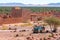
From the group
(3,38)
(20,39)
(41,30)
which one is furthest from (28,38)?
(41,30)

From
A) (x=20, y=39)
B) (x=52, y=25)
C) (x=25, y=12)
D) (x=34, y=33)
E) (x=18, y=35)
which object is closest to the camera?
(x=20, y=39)

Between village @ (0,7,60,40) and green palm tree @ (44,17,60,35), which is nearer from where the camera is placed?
village @ (0,7,60,40)

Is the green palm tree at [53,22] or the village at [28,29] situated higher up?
the green palm tree at [53,22]

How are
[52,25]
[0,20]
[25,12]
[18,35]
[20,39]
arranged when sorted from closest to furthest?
[20,39]
[18,35]
[52,25]
[0,20]
[25,12]

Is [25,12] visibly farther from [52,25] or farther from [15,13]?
[52,25]

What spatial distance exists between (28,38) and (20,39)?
1.30 meters

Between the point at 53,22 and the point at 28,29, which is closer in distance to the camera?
the point at 53,22

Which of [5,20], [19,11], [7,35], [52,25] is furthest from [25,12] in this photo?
[7,35]

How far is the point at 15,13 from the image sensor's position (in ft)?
229

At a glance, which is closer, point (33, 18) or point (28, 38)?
point (28, 38)

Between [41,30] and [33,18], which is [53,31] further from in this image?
[33,18]

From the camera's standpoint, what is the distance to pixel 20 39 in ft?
119

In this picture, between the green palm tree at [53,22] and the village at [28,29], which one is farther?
the green palm tree at [53,22]

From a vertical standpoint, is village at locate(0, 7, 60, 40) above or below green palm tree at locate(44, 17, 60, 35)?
below
